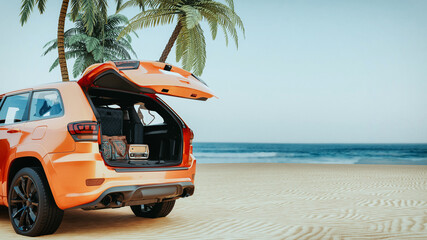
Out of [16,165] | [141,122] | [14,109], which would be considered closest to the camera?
[16,165]

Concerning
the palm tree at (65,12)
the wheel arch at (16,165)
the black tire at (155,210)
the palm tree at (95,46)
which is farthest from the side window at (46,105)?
the palm tree at (95,46)

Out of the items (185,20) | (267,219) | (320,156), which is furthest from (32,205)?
(320,156)

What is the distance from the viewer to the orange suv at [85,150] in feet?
16.2

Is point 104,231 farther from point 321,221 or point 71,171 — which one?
point 321,221

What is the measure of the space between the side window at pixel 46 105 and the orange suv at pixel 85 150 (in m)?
0.01

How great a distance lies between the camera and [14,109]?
616 cm

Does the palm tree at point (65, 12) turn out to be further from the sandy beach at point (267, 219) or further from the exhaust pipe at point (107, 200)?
the exhaust pipe at point (107, 200)

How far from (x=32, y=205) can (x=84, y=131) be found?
1.17m

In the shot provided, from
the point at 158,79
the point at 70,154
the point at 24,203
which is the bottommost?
the point at 24,203

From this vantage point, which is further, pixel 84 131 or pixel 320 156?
pixel 320 156

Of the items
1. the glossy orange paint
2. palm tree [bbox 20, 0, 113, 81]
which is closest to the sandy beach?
the glossy orange paint

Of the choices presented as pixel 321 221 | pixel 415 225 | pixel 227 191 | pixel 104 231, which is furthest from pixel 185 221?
pixel 227 191

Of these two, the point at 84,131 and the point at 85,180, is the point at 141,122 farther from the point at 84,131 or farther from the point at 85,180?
the point at 85,180

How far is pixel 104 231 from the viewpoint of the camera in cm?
583
